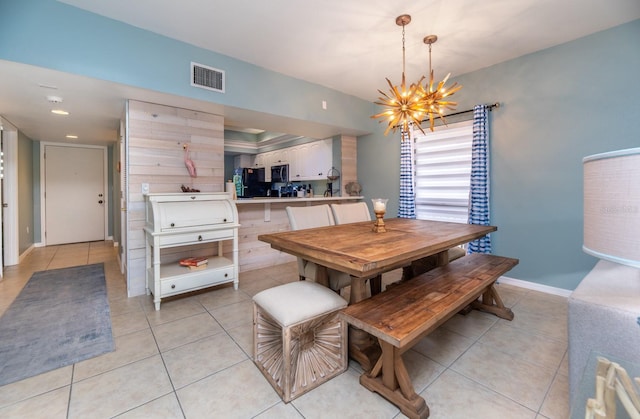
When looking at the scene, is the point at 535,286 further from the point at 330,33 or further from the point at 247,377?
the point at 330,33

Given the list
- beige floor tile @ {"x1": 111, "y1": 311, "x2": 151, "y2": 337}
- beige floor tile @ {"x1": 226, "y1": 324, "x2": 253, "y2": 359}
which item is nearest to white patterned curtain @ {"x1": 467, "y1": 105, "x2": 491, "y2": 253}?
beige floor tile @ {"x1": 226, "y1": 324, "x2": 253, "y2": 359}

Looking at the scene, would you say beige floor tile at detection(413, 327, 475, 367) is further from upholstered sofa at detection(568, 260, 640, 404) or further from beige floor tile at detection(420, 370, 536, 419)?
upholstered sofa at detection(568, 260, 640, 404)

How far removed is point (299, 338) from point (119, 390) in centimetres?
105

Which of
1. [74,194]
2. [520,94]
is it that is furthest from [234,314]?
[74,194]

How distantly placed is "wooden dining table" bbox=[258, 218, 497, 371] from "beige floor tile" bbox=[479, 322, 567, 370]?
0.76 meters

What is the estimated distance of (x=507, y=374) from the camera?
1.68m

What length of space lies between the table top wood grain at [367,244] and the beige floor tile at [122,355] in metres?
1.14

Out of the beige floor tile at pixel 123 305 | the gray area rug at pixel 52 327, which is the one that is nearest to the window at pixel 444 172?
the beige floor tile at pixel 123 305

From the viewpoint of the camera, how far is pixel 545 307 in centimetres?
260

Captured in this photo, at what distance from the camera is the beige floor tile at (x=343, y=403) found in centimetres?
139

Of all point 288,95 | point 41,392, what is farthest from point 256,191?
point 41,392

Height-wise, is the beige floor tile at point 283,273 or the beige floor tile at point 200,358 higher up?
the beige floor tile at point 283,273

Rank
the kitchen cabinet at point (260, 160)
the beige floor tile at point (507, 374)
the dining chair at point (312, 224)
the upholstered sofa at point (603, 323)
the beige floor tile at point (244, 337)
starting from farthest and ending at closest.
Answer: the kitchen cabinet at point (260, 160) → the dining chair at point (312, 224) → the beige floor tile at point (244, 337) → the beige floor tile at point (507, 374) → the upholstered sofa at point (603, 323)

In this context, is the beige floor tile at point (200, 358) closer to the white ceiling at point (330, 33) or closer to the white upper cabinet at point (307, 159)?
the white ceiling at point (330, 33)
